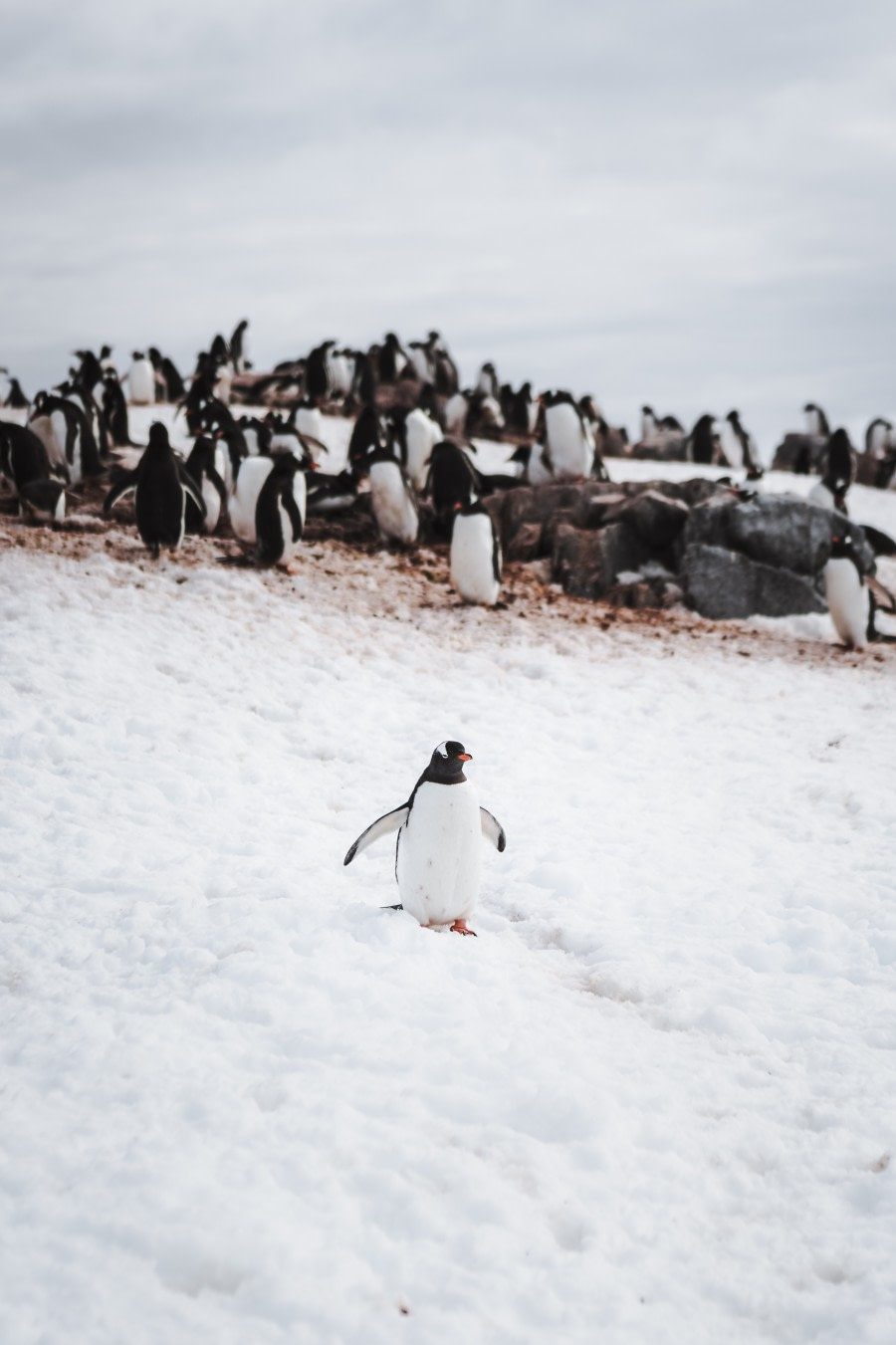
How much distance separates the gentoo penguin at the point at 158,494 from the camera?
1061 cm

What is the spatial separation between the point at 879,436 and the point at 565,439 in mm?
21441

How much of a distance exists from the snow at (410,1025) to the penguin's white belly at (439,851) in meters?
0.18

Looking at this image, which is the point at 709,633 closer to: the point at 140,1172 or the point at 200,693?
the point at 200,693

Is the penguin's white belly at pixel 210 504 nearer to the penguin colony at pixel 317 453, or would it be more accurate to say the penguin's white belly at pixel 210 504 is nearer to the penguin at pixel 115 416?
the penguin colony at pixel 317 453

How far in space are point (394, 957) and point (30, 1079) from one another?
1.58m

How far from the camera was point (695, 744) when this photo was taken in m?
8.79

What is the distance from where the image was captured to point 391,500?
1286cm

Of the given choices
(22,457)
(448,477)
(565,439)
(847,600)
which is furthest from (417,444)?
(847,600)

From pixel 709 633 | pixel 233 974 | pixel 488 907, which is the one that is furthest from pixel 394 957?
pixel 709 633

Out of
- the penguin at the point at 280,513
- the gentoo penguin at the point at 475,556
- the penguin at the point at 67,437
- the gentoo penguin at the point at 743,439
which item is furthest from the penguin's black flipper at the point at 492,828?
the gentoo penguin at the point at 743,439

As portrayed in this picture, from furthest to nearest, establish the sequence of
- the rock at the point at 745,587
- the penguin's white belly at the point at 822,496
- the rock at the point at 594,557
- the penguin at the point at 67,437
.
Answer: the penguin's white belly at the point at 822,496
the penguin at the point at 67,437
the rock at the point at 594,557
the rock at the point at 745,587

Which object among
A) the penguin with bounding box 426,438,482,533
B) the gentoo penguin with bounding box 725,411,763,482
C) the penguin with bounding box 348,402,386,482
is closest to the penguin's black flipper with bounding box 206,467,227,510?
the penguin with bounding box 426,438,482,533

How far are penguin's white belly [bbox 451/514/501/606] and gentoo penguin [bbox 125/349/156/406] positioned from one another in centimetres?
1588

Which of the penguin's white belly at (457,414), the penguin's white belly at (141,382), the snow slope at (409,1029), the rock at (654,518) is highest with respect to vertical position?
the penguin's white belly at (141,382)
